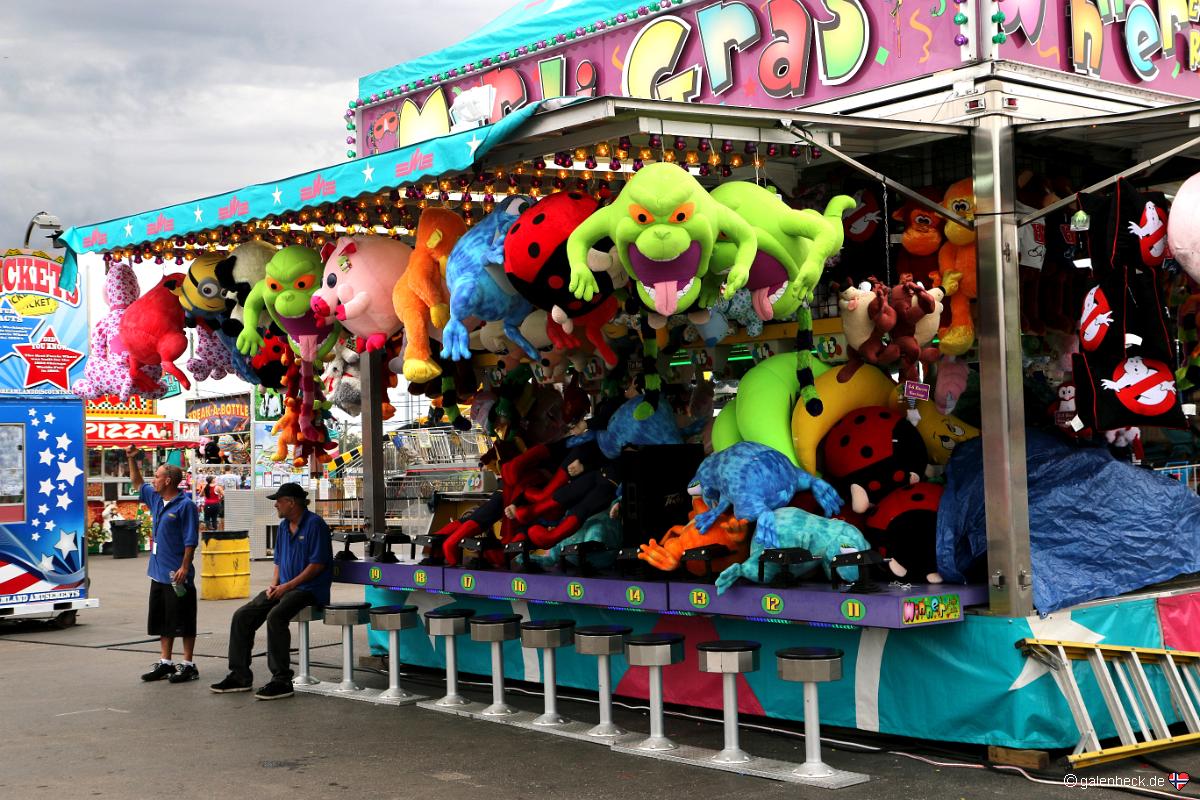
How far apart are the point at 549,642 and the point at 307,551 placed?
2456mm

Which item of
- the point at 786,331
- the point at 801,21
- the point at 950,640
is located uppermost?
the point at 801,21

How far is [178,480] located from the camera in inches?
406

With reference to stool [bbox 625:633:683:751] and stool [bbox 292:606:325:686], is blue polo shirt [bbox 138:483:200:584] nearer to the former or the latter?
stool [bbox 292:606:325:686]

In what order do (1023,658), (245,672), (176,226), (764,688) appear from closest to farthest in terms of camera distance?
(1023,658) → (764,688) → (176,226) → (245,672)

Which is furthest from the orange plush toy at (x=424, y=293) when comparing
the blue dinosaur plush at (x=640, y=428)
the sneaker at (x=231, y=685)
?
the sneaker at (x=231, y=685)

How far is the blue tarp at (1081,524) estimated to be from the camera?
279 inches

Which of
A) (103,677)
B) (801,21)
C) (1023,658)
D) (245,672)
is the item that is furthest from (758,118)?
(103,677)

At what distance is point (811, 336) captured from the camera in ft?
25.1

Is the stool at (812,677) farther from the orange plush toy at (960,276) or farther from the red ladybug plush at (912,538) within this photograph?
the orange plush toy at (960,276)

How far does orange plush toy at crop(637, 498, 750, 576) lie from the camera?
727 centimetres

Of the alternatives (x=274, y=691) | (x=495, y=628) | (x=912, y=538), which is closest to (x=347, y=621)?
(x=274, y=691)

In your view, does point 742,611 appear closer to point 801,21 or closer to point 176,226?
point 801,21

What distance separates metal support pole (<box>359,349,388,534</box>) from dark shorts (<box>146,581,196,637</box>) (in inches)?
53.9

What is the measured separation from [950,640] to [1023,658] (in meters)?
0.36
